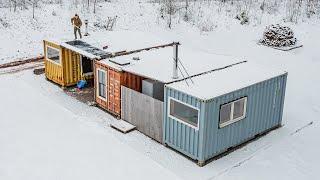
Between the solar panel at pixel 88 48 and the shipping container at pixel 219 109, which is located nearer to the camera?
the shipping container at pixel 219 109

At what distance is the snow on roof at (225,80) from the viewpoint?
1359 centimetres

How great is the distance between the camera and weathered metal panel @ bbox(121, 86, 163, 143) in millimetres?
15023

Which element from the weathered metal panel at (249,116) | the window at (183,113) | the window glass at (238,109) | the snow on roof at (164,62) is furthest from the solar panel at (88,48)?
the weathered metal panel at (249,116)

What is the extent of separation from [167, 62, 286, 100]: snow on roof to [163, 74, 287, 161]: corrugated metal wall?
0.17m

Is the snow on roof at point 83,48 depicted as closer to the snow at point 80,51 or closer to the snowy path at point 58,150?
the snow at point 80,51

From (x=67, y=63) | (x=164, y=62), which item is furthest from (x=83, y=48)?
(x=164, y=62)

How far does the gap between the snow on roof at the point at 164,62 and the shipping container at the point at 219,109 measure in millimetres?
744

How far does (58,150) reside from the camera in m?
14.4

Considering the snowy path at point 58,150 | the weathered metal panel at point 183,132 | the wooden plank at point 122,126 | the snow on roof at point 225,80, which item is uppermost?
the snow on roof at point 225,80

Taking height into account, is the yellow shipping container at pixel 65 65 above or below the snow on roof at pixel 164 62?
below

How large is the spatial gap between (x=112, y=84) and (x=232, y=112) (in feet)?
16.7

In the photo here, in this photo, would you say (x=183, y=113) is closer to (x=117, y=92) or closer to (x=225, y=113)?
(x=225, y=113)

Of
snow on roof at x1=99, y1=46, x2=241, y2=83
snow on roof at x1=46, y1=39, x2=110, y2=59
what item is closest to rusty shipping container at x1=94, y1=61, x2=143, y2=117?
snow on roof at x1=99, y1=46, x2=241, y2=83

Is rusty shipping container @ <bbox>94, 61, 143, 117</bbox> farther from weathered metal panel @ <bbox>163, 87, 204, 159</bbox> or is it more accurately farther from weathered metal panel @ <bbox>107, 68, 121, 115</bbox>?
weathered metal panel @ <bbox>163, 87, 204, 159</bbox>
